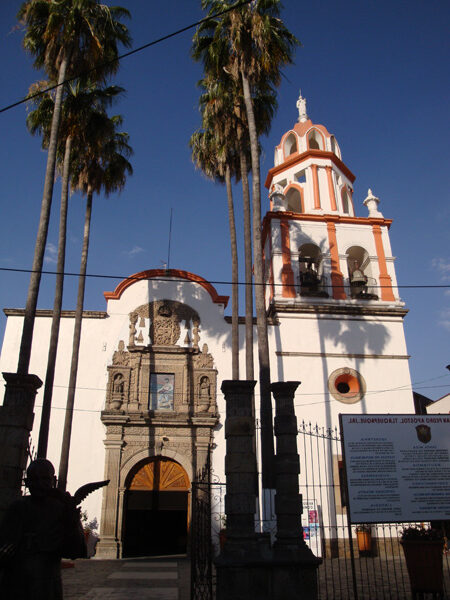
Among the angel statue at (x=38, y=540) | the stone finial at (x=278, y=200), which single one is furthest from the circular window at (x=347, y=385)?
the angel statue at (x=38, y=540)

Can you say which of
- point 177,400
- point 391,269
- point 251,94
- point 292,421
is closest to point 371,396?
point 391,269

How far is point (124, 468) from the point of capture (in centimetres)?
1537

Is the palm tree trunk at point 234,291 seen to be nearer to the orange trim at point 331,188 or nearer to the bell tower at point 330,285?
the bell tower at point 330,285

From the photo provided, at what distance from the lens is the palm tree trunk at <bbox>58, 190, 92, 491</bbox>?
1352 centimetres

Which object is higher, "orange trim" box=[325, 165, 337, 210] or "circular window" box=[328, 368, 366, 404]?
"orange trim" box=[325, 165, 337, 210]

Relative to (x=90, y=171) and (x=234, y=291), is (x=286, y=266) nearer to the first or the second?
(x=234, y=291)

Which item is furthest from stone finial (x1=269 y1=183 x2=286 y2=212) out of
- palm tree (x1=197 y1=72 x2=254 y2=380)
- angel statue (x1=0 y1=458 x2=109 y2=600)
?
angel statue (x1=0 y1=458 x2=109 y2=600)

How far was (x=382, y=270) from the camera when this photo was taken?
19047mm

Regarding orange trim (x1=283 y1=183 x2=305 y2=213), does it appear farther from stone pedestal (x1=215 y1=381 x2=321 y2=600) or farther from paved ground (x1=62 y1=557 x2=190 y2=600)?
paved ground (x1=62 y1=557 x2=190 y2=600)

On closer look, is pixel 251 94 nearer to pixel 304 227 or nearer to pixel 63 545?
pixel 304 227

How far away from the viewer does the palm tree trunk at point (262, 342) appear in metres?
11.2

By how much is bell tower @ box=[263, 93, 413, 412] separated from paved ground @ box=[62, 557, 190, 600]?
716 cm

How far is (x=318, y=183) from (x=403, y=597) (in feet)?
54.4

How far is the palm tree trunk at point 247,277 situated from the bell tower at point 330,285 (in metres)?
2.77
